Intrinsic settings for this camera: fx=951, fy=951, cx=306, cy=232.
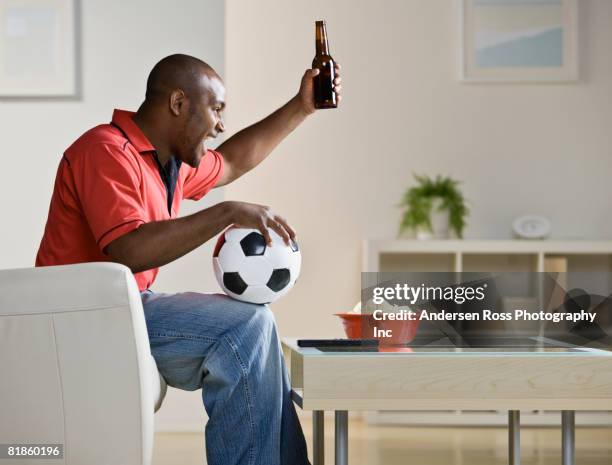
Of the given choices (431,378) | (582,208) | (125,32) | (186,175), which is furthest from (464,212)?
(431,378)

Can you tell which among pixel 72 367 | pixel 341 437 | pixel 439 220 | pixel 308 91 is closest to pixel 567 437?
pixel 341 437

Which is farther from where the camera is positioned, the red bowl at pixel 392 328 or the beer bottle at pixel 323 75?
the beer bottle at pixel 323 75

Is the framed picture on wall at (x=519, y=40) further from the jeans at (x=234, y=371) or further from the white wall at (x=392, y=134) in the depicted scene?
the jeans at (x=234, y=371)

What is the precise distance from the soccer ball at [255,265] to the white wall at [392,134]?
8.01ft

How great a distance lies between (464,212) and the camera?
4.59 m

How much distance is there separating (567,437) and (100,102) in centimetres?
258

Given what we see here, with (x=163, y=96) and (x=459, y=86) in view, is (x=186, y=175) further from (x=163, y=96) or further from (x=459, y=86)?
(x=459, y=86)

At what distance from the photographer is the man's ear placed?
2.48 m

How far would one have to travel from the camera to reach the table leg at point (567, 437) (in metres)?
2.10

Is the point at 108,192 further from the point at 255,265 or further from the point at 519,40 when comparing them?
the point at 519,40

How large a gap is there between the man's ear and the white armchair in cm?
71

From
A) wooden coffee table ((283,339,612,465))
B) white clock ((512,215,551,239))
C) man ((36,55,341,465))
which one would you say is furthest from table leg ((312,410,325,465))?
white clock ((512,215,551,239))

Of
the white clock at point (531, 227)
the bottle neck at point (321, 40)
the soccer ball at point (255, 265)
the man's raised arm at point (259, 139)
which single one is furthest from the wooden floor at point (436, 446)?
the bottle neck at point (321, 40)

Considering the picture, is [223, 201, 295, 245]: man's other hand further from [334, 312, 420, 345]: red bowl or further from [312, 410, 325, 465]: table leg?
[312, 410, 325, 465]: table leg
